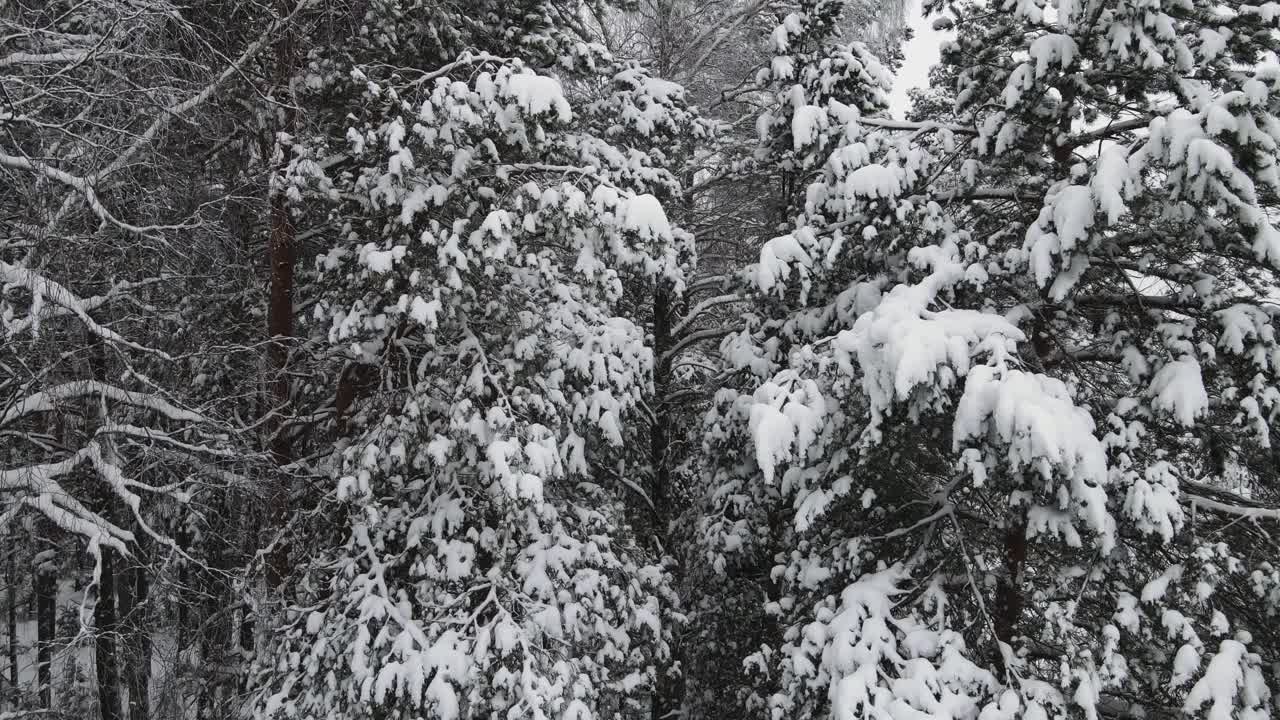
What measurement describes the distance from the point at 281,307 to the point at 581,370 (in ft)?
10.00

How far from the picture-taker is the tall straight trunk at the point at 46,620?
5.89 metres

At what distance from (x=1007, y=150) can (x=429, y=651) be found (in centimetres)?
638

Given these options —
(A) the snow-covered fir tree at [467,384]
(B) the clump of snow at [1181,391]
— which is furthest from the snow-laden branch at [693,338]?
(B) the clump of snow at [1181,391]

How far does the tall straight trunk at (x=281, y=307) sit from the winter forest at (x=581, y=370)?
6cm

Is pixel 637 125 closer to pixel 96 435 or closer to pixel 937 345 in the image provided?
pixel 937 345

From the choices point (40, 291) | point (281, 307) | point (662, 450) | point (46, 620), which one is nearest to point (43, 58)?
point (40, 291)

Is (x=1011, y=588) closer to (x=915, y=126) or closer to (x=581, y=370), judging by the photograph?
(x=915, y=126)

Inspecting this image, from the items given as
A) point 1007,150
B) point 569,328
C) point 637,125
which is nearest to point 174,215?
point 569,328

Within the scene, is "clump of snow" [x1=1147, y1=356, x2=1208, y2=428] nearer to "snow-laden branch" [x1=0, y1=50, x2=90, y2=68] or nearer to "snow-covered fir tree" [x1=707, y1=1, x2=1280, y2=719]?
"snow-covered fir tree" [x1=707, y1=1, x2=1280, y2=719]

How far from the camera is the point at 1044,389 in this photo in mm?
5496

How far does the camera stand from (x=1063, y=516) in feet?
18.6

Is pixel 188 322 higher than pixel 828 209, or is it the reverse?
pixel 828 209

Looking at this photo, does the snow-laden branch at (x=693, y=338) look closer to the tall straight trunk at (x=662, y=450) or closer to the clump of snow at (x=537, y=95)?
the tall straight trunk at (x=662, y=450)

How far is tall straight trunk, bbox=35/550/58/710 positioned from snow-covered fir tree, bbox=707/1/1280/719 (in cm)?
537
